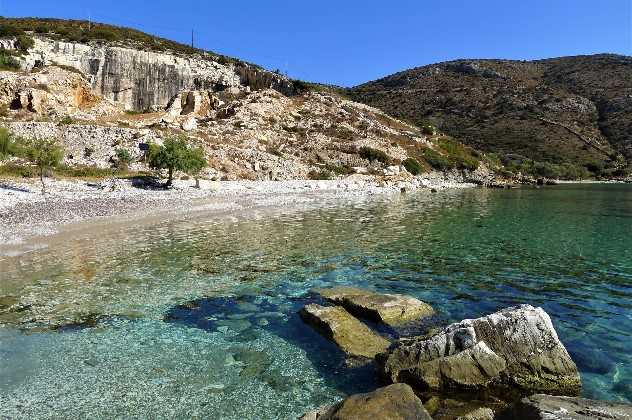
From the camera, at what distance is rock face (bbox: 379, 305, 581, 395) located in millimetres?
8648

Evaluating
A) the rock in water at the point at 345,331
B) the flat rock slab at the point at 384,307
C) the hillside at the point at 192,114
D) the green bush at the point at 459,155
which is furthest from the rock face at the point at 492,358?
the green bush at the point at 459,155

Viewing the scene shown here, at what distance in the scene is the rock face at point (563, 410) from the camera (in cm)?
602

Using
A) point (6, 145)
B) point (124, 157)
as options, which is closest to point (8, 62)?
point (124, 157)

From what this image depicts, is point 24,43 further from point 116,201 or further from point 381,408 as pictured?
point 381,408

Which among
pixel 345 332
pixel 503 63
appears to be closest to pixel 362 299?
pixel 345 332

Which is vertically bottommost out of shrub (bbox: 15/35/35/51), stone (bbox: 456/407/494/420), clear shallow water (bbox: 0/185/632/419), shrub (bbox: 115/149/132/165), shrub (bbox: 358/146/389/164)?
clear shallow water (bbox: 0/185/632/419)

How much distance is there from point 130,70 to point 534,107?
12252 cm

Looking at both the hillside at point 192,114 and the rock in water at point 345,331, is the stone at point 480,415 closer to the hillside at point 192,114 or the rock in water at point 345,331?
the rock in water at point 345,331

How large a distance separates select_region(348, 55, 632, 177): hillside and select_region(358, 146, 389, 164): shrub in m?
49.3

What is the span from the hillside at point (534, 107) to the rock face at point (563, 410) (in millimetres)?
124151

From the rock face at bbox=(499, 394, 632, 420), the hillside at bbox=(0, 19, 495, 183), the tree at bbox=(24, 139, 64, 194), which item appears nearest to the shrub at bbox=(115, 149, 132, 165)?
the hillside at bbox=(0, 19, 495, 183)

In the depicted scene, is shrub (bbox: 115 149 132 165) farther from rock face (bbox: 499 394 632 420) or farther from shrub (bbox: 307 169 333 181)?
rock face (bbox: 499 394 632 420)

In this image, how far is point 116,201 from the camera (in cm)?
3928

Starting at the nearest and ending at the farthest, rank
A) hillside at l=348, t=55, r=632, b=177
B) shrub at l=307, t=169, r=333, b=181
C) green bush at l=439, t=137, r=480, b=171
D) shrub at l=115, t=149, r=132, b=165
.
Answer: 1. shrub at l=115, t=149, r=132, b=165
2. shrub at l=307, t=169, r=333, b=181
3. green bush at l=439, t=137, r=480, b=171
4. hillside at l=348, t=55, r=632, b=177
